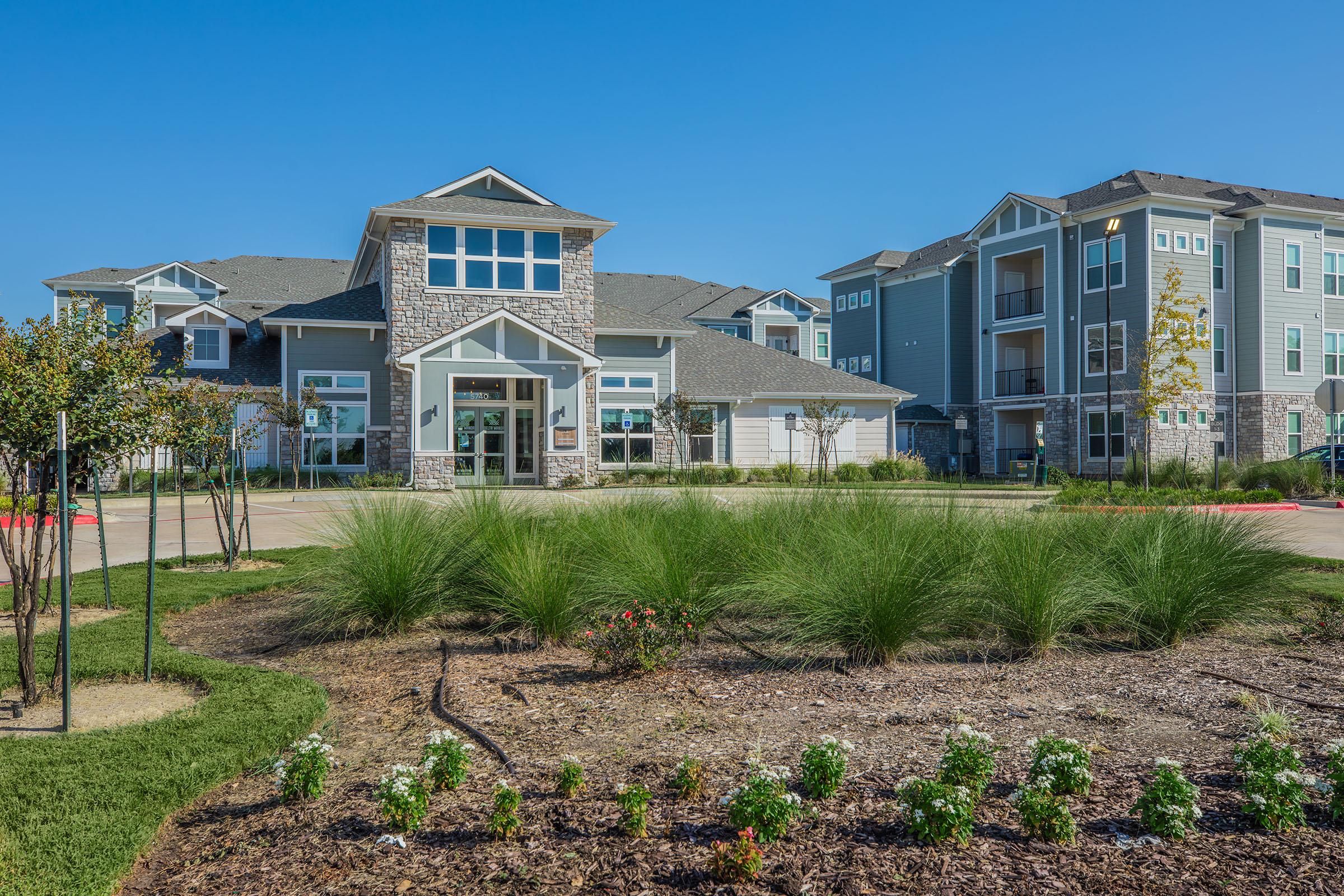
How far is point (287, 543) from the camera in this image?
12.5m

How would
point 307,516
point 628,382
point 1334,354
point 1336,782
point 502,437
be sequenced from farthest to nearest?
point 1334,354 → point 628,382 → point 502,437 → point 307,516 → point 1336,782

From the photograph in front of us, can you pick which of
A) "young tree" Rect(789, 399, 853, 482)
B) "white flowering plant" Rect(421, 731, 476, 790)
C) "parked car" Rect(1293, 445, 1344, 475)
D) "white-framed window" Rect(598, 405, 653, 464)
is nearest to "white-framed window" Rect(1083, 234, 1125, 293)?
"parked car" Rect(1293, 445, 1344, 475)

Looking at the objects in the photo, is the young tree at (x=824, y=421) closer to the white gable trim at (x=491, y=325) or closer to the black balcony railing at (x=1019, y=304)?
the white gable trim at (x=491, y=325)

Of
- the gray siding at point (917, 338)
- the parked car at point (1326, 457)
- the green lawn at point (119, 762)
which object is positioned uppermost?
the gray siding at point (917, 338)

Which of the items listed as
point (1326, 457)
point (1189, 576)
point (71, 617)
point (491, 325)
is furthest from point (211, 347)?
point (1326, 457)

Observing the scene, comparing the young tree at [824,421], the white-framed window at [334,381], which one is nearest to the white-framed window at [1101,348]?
the young tree at [824,421]

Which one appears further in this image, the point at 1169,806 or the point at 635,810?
the point at 635,810

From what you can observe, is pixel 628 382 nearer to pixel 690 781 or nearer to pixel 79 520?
pixel 79 520

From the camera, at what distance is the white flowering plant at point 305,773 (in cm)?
360

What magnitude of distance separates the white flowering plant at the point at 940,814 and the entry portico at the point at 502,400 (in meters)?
19.8

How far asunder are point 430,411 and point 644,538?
1804 centimetres

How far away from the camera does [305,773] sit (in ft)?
11.8

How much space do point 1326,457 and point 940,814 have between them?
28.2 meters

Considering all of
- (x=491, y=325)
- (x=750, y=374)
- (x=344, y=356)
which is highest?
(x=491, y=325)
